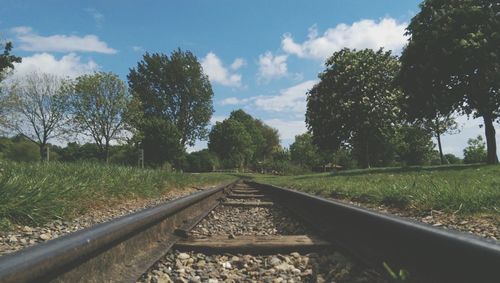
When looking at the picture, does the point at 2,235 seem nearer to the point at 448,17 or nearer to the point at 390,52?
the point at 448,17

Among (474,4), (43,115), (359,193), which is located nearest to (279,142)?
(43,115)

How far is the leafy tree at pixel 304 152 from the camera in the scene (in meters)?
86.2

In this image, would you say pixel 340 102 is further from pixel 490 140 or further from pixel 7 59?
pixel 7 59

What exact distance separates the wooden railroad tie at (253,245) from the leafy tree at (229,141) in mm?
80429

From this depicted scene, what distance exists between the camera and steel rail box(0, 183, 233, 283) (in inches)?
62.4

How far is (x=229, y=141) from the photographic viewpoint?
86438mm

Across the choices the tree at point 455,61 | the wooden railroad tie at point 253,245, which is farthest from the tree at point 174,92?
the wooden railroad tie at point 253,245

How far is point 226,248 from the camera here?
3.37 metres

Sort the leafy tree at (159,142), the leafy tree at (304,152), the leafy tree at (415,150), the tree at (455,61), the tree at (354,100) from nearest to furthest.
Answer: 1. the tree at (455,61)
2. the tree at (354,100)
3. the leafy tree at (159,142)
4. the leafy tree at (415,150)
5. the leafy tree at (304,152)

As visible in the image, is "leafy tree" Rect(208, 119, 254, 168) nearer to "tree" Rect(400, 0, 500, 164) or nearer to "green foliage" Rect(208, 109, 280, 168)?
"green foliage" Rect(208, 109, 280, 168)

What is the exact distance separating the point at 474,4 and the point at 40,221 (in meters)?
26.2

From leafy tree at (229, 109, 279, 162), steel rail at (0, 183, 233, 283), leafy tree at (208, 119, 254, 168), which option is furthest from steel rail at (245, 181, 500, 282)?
leafy tree at (229, 109, 279, 162)

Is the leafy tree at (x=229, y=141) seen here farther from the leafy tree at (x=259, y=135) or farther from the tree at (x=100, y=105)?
the tree at (x=100, y=105)

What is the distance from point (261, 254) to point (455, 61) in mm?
23583
